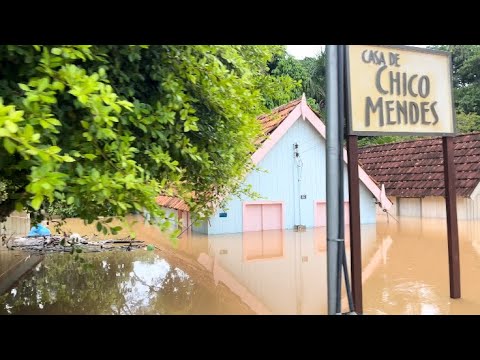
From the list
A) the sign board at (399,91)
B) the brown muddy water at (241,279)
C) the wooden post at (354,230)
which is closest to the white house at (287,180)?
the brown muddy water at (241,279)

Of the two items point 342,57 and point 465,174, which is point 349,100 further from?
point 465,174

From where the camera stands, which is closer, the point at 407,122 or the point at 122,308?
the point at 407,122

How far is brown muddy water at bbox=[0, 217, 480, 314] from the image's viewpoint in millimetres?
7055

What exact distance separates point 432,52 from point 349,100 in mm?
1824

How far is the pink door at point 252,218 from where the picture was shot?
1589 centimetres

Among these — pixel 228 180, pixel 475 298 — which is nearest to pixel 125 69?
pixel 228 180

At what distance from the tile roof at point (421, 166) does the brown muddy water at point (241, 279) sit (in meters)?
5.02

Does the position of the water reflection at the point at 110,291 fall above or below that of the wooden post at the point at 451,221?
below

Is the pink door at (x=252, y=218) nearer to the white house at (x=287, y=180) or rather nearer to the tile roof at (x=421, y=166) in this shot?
the white house at (x=287, y=180)

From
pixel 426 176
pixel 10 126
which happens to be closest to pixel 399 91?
pixel 10 126

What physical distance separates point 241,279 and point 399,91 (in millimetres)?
5184

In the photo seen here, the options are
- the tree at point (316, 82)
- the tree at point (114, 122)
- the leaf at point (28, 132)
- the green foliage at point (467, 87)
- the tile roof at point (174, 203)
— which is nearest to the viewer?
the leaf at point (28, 132)

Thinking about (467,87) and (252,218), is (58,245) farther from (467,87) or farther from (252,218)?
(467,87)

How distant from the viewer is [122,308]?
707 cm
